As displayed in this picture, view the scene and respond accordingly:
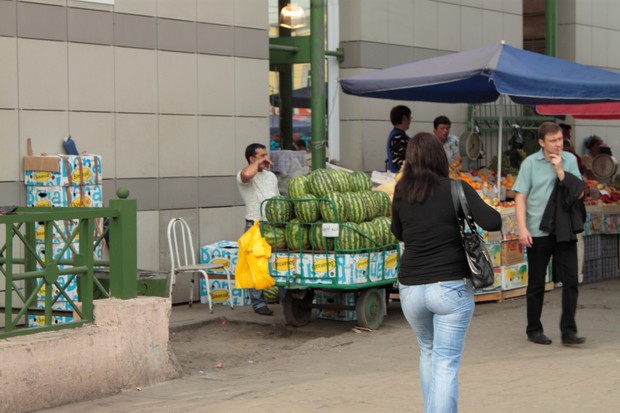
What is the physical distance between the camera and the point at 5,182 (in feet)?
34.1

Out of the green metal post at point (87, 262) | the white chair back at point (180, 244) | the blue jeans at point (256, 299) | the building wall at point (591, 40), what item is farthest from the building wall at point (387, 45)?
the green metal post at point (87, 262)

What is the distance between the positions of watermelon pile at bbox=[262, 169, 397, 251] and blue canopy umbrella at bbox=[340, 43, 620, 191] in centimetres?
171

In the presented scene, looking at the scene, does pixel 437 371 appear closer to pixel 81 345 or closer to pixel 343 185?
pixel 81 345

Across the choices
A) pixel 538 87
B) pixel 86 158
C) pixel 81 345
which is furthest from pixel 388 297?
pixel 81 345

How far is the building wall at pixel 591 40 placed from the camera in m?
19.0

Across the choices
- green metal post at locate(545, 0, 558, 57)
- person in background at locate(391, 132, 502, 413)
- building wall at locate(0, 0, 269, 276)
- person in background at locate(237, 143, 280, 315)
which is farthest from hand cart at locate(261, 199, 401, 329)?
green metal post at locate(545, 0, 558, 57)

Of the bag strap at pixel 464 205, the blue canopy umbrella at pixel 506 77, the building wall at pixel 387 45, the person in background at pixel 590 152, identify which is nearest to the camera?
the bag strap at pixel 464 205

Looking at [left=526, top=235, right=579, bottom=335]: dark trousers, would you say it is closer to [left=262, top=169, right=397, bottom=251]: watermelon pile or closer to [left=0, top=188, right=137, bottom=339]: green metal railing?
[left=262, top=169, right=397, bottom=251]: watermelon pile

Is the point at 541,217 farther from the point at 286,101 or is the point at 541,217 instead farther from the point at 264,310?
the point at 286,101

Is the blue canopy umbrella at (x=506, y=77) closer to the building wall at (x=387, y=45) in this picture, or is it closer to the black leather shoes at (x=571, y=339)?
the building wall at (x=387, y=45)

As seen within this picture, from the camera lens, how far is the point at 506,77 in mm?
10906

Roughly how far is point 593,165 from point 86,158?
9881 millimetres

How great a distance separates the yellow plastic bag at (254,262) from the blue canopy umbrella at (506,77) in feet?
8.62

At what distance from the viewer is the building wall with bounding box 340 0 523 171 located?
14.8m
